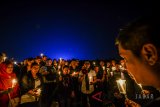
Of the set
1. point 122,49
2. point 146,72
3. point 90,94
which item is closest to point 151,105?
point 146,72

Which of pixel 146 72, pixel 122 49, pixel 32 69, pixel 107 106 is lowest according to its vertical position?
pixel 107 106

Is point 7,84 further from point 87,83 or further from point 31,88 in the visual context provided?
point 87,83

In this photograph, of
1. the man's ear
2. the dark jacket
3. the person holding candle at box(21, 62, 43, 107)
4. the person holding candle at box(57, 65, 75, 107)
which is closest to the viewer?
the man's ear

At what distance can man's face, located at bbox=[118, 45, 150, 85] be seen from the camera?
1.05m

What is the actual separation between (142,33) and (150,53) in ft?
0.26

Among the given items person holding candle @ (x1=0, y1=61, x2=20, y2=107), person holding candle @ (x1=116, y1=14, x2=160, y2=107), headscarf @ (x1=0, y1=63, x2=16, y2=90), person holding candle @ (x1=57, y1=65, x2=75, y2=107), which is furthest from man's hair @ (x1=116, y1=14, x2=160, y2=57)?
person holding candle @ (x1=57, y1=65, x2=75, y2=107)

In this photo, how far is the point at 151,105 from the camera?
0.97 metres

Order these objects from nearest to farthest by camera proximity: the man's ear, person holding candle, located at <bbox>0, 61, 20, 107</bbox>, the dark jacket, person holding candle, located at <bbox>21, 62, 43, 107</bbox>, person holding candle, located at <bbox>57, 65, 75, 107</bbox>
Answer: the man's ear
person holding candle, located at <bbox>21, 62, 43, 107</bbox>
person holding candle, located at <bbox>0, 61, 20, 107</bbox>
the dark jacket
person holding candle, located at <bbox>57, 65, 75, 107</bbox>

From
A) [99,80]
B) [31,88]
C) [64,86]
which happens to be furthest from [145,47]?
[99,80]

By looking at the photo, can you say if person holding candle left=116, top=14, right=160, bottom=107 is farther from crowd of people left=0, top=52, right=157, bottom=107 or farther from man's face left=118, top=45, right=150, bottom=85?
crowd of people left=0, top=52, right=157, bottom=107

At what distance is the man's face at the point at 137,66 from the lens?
105cm

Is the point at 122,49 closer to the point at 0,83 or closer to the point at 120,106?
the point at 0,83

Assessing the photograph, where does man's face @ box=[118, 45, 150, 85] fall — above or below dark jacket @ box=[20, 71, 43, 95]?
below

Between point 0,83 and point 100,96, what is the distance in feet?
14.4
